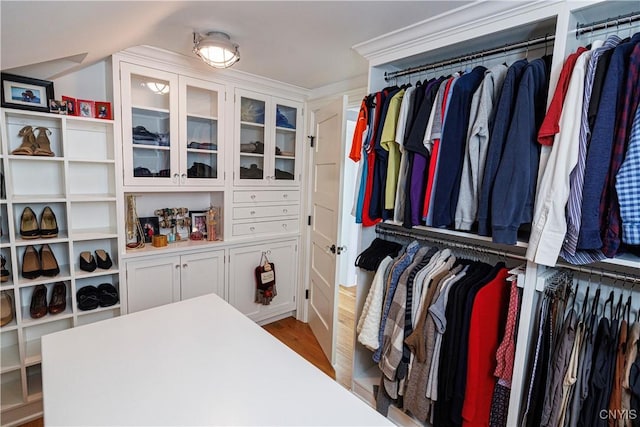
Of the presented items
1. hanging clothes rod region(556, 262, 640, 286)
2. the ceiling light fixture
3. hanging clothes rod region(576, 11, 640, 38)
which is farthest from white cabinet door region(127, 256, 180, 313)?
hanging clothes rod region(576, 11, 640, 38)

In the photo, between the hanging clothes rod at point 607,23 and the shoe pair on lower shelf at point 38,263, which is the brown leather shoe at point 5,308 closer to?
the shoe pair on lower shelf at point 38,263

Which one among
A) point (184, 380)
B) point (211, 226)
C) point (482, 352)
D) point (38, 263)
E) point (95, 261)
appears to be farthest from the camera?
point (211, 226)

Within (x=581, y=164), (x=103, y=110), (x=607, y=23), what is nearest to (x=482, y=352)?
(x=581, y=164)

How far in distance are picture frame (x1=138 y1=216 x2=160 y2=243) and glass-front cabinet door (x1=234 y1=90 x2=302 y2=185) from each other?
0.72 metres

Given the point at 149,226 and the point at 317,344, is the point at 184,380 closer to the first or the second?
the point at 149,226

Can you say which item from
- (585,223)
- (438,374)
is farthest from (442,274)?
(585,223)

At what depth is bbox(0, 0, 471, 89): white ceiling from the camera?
1.24m

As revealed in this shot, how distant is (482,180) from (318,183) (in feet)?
5.48

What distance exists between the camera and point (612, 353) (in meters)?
1.23

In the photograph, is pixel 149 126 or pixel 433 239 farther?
pixel 149 126

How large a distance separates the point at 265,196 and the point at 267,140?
495 millimetres

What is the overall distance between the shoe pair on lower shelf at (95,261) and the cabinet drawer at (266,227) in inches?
36.7

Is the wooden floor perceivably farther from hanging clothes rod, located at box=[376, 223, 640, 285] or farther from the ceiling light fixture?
the ceiling light fixture

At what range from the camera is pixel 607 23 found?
1304 millimetres
